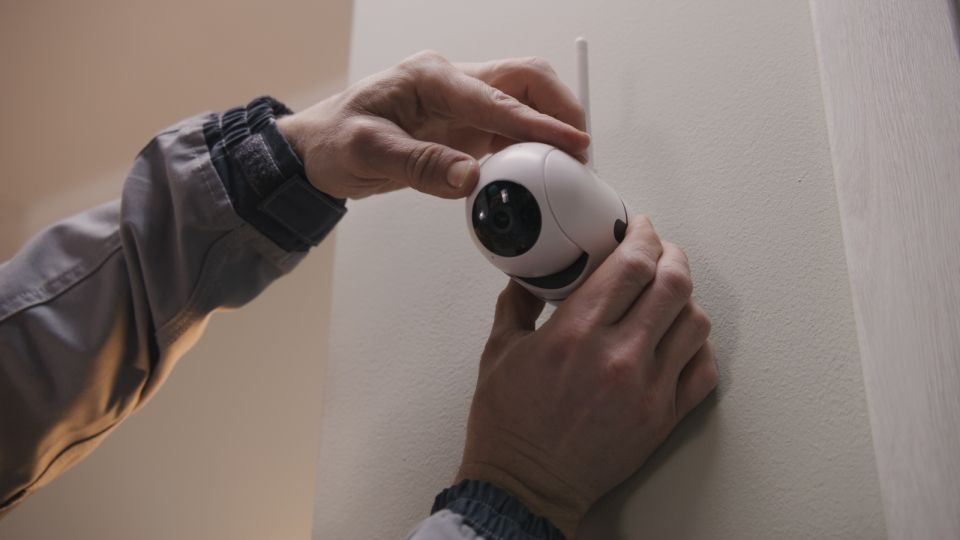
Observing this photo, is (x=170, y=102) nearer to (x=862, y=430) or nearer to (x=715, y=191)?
(x=715, y=191)

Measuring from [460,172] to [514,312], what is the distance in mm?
134

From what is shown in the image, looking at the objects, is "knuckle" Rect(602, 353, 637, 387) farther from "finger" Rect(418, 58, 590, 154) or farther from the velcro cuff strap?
the velcro cuff strap

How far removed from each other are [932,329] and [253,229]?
583 mm

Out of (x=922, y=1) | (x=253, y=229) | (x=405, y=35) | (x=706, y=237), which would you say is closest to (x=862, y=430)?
(x=706, y=237)

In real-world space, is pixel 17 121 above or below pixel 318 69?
below

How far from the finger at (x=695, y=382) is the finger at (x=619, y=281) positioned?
7 cm

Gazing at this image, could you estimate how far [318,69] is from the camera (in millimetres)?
1911

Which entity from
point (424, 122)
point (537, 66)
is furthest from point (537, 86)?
point (424, 122)

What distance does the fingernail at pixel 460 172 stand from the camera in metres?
0.53

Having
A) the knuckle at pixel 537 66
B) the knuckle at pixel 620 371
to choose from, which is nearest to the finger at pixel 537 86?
the knuckle at pixel 537 66

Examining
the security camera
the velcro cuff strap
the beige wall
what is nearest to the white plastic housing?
the security camera

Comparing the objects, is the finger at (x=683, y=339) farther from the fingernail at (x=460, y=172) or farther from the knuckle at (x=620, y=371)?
the fingernail at (x=460, y=172)

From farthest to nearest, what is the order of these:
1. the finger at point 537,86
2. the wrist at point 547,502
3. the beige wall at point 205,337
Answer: the beige wall at point 205,337 → the finger at point 537,86 → the wrist at point 547,502

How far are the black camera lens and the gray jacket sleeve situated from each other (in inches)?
11.7
